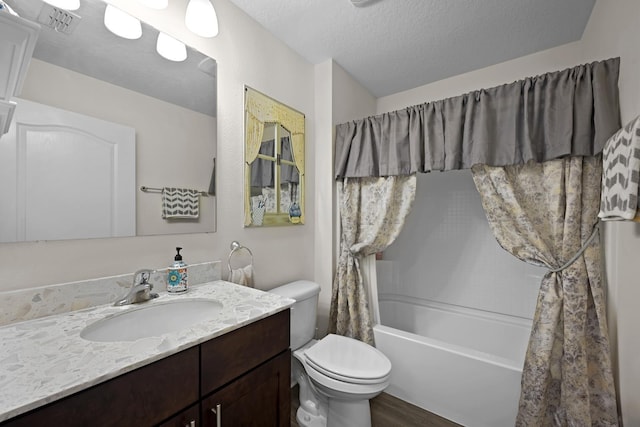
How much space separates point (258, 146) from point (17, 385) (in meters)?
1.35

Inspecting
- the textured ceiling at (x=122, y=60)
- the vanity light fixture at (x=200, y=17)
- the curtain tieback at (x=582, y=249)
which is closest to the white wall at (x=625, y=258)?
the curtain tieback at (x=582, y=249)

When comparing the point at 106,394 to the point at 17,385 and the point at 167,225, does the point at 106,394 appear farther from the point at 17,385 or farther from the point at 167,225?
the point at 167,225

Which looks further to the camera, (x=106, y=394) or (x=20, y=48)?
(x=20, y=48)

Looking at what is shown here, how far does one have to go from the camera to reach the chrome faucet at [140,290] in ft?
3.21

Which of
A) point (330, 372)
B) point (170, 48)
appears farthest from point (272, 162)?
point (330, 372)

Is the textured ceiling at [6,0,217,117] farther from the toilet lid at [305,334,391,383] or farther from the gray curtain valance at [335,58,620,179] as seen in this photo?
the toilet lid at [305,334,391,383]

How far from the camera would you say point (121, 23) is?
3.43ft

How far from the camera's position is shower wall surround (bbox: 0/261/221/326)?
32.1 inches

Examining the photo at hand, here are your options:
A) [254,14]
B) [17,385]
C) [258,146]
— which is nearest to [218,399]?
[17,385]

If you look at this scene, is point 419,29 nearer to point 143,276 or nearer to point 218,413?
point 143,276

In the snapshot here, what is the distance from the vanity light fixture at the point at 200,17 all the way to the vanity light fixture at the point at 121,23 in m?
0.21

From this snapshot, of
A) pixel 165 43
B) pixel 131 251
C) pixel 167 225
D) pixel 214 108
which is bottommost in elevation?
pixel 131 251

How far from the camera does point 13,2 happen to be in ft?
2.73

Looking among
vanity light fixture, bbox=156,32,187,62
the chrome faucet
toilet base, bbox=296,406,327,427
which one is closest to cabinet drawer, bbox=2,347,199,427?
the chrome faucet
